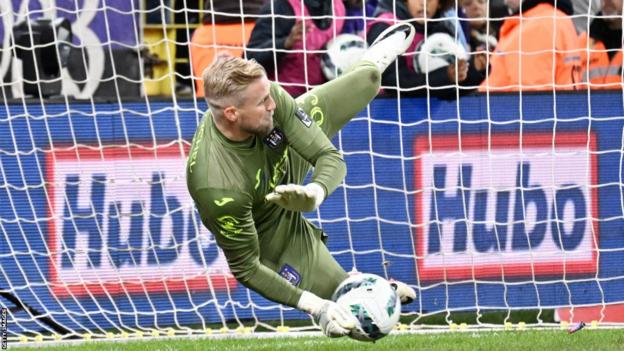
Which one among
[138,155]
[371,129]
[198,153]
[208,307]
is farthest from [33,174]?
[198,153]

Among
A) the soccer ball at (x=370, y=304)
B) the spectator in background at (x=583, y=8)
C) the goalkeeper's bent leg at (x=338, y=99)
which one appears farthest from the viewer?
the spectator in background at (x=583, y=8)

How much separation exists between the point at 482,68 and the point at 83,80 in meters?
2.92

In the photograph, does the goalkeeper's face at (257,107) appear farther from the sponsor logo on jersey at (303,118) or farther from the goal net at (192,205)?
the goal net at (192,205)

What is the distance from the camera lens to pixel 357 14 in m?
8.40

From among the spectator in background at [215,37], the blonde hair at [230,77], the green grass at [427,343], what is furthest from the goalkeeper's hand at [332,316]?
the spectator in background at [215,37]

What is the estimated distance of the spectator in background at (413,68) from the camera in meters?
8.27

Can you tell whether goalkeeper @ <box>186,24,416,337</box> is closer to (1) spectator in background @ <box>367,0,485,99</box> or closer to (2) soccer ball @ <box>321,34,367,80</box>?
(2) soccer ball @ <box>321,34,367,80</box>

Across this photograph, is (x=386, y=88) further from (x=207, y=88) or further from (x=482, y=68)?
(x=207, y=88)

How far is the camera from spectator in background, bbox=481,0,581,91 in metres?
8.39

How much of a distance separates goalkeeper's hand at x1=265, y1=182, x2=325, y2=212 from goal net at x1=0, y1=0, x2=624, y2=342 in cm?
342

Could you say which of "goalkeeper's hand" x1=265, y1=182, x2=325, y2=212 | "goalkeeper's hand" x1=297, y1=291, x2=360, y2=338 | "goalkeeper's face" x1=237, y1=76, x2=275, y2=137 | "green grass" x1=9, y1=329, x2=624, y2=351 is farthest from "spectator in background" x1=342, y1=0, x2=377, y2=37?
"goalkeeper's hand" x1=265, y1=182, x2=325, y2=212

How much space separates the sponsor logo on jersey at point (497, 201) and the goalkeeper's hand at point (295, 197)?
365cm

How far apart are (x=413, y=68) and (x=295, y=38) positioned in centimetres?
89

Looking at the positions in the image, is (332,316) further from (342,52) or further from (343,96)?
(342,52)
